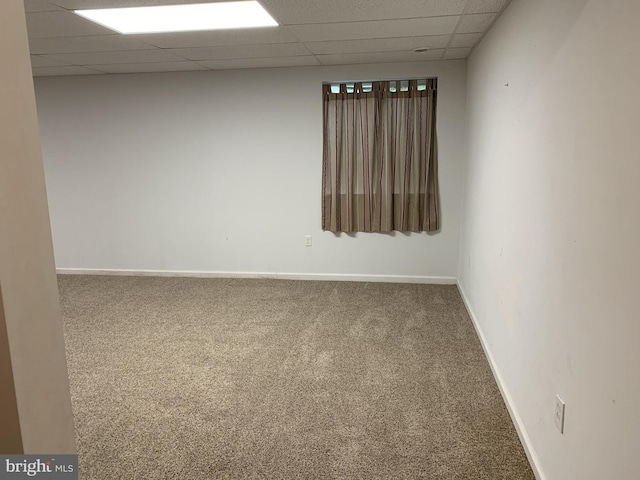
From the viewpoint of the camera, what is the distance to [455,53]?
4258 millimetres

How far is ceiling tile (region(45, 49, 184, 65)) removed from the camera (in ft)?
13.3

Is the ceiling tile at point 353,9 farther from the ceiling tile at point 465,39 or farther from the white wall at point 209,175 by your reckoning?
the white wall at point 209,175

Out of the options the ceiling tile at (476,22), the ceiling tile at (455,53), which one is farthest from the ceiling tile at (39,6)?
the ceiling tile at (455,53)

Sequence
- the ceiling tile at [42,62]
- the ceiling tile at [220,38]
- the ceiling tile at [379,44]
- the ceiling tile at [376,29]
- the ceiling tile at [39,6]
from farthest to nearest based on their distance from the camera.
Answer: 1. the ceiling tile at [42,62]
2. the ceiling tile at [379,44]
3. the ceiling tile at [220,38]
4. the ceiling tile at [376,29]
5. the ceiling tile at [39,6]

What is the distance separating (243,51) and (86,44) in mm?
1249

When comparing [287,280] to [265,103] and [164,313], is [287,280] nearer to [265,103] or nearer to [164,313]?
[164,313]

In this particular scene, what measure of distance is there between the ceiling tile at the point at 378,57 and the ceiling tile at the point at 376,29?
0.69 meters

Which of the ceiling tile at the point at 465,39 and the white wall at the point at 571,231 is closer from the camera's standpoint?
the white wall at the point at 571,231

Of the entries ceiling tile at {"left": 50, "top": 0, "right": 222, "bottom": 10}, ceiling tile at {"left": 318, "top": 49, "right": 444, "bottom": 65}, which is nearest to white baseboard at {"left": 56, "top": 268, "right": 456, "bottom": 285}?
ceiling tile at {"left": 318, "top": 49, "right": 444, "bottom": 65}

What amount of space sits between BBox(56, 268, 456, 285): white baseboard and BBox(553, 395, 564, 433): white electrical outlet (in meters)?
3.26

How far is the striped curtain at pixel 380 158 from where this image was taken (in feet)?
15.5

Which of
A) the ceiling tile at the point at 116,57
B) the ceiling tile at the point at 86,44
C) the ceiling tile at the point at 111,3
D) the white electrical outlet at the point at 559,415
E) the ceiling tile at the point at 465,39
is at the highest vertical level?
the ceiling tile at the point at 116,57

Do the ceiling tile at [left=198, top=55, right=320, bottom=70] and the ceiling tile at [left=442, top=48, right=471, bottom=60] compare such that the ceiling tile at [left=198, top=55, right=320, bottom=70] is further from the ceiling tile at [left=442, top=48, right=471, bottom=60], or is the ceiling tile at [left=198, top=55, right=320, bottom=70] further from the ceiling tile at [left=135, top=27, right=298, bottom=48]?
Answer: the ceiling tile at [left=442, top=48, right=471, bottom=60]

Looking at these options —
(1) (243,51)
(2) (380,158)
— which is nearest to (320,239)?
(2) (380,158)
